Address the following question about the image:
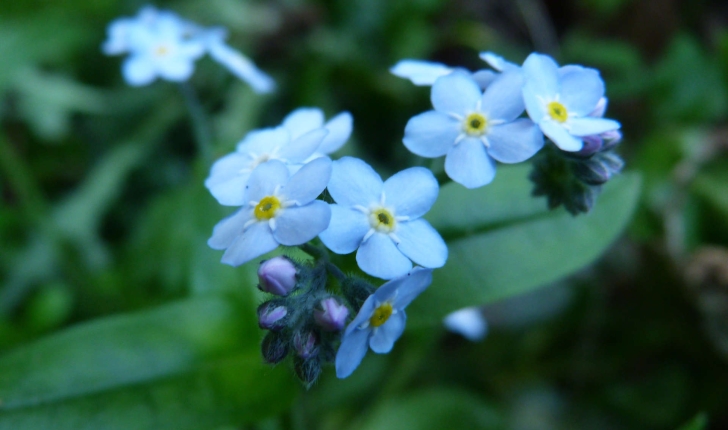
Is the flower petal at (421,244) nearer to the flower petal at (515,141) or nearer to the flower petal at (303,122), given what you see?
the flower petal at (515,141)

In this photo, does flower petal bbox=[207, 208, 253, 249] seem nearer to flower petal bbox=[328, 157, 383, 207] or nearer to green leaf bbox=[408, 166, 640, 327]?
flower petal bbox=[328, 157, 383, 207]

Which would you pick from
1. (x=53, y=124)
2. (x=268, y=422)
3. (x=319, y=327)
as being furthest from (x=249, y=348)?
(x=53, y=124)

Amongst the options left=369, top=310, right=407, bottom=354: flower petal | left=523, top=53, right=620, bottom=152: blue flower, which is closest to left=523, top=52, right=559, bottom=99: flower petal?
left=523, top=53, right=620, bottom=152: blue flower

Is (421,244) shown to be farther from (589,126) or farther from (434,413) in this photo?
(434,413)

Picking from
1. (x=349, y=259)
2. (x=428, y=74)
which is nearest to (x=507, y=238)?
(x=349, y=259)

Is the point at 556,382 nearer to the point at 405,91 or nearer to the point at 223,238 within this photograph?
the point at 405,91

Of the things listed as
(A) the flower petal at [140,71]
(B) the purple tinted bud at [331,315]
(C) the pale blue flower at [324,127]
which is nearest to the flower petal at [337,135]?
(C) the pale blue flower at [324,127]
